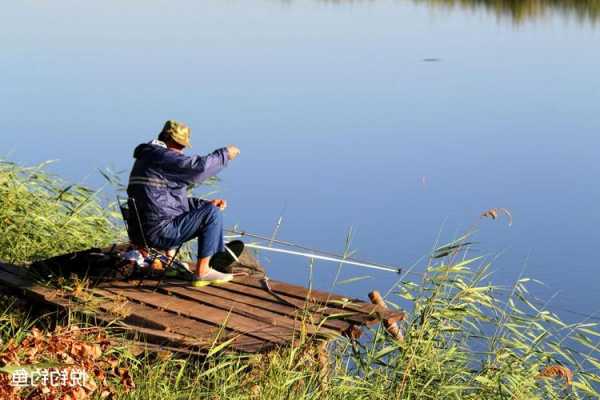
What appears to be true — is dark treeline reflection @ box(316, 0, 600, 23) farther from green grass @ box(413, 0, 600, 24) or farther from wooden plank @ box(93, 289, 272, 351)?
wooden plank @ box(93, 289, 272, 351)

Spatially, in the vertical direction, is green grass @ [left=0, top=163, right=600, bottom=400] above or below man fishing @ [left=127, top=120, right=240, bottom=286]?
below

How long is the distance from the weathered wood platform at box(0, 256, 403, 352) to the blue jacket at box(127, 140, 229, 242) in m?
0.41

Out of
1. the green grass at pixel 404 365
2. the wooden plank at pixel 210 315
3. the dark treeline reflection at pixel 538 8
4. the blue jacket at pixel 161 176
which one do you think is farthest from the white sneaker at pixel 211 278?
the dark treeline reflection at pixel 538 8

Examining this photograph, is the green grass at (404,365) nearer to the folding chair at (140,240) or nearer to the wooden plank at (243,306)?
the wooden plank at (243,306)

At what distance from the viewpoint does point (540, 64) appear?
68.5ft

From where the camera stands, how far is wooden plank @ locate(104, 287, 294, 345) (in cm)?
640

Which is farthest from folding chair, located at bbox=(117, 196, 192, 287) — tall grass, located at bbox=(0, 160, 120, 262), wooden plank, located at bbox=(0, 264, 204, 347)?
tall grass, located at bbox=(0, 160, 120, 262)

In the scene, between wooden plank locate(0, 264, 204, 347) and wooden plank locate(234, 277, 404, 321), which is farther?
wooden plank locate(234, 277, 404, 321)

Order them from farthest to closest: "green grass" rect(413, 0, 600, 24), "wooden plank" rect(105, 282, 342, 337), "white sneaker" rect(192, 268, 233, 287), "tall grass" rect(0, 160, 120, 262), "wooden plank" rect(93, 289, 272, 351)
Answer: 1. "green grass" rect(413, 0, 600, 24)
2. "tall grass" rect(0, 160, 120, 262)
3. "white sneaker" rect(192, 268, 233, 287)
4. "wooden plank" rect(105, 282, 342, 337)
5. "wooden plank" rect(93, 289, 272, 351)

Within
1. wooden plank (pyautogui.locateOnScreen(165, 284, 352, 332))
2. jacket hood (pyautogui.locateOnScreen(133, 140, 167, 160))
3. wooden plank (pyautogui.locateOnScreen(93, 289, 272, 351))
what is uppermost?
jacket hood (pyautogui.locateOnScreen(133, 140, 167, 160))

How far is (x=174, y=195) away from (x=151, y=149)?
313 mm

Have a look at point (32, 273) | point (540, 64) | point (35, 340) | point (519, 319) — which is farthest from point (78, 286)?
point (540, 64)

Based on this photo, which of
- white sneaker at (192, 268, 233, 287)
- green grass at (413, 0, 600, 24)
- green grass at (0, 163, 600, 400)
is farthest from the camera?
green grass at (413, 0, 600, 24)

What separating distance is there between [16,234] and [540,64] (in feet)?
44.3
